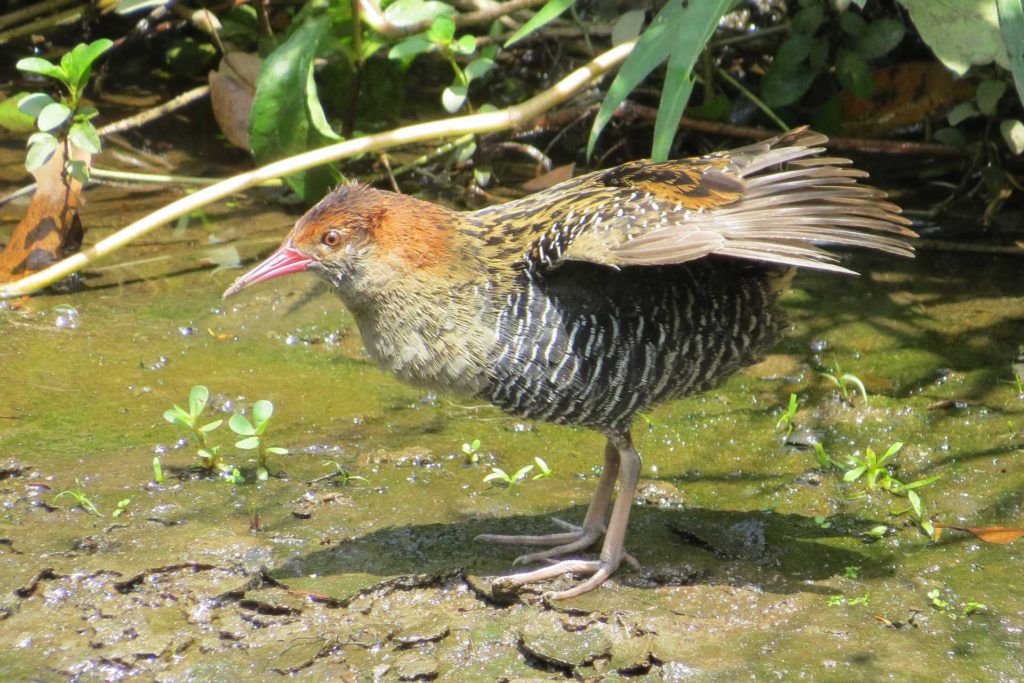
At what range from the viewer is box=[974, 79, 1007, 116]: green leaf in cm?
535

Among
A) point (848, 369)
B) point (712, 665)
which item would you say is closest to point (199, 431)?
point (712, 665)

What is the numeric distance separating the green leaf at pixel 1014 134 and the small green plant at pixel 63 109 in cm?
394

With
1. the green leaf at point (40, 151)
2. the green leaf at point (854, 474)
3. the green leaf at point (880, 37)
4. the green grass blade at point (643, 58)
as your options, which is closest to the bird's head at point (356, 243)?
the green grass blade at point (643, 58)

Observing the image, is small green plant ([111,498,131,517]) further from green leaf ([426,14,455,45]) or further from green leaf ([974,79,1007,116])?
green leaf ([974,79,1007,116])

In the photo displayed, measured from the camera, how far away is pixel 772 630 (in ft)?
11.5

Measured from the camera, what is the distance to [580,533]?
4.07 metres

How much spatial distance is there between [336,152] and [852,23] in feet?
8.47

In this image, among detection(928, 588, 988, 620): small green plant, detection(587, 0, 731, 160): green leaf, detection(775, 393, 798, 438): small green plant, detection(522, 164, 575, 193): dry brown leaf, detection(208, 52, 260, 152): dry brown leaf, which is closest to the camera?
detection(928, 588, 988, 620): small green plant

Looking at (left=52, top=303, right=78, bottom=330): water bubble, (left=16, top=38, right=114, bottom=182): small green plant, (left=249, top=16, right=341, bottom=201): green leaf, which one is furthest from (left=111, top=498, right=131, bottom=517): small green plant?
(left=249, top=16, right=341, bottom=201): green leaf

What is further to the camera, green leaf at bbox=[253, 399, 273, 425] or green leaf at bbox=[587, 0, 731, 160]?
green leaf at bbox=[253, 399, 273, 425]

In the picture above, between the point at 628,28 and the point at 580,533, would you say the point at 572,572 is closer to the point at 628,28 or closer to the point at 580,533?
the point at 580,533

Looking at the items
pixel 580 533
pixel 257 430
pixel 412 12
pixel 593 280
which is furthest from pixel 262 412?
pixel 412 12

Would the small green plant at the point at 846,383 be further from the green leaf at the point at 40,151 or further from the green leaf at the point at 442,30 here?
the green leaf at the point at 40,151

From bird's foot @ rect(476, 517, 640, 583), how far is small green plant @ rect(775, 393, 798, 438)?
924 millimetres
